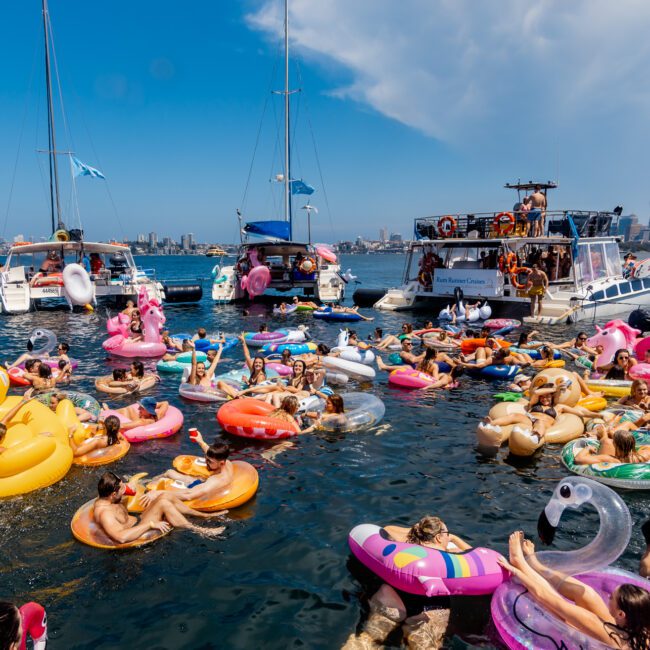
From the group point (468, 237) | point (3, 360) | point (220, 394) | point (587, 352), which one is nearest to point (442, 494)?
point (220, 394)

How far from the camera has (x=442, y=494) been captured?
320 inches

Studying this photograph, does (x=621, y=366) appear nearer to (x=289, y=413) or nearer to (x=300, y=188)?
(x=289, y=413)

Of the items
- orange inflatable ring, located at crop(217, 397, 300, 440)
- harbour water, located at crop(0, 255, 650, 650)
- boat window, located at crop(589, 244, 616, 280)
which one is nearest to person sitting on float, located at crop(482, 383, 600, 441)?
harbour water, located at crop(0, 255, 650, 650)

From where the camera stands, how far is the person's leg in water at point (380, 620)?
16.9ft

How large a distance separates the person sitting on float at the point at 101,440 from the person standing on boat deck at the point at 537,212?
2099cm

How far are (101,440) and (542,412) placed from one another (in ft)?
25.8

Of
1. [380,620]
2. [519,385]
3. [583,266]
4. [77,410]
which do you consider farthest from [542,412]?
[583,266]

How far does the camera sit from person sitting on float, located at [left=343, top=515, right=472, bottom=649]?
5160mm

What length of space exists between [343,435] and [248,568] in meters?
4.41

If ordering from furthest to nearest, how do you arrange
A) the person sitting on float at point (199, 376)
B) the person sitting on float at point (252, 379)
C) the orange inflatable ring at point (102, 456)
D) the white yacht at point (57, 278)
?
the white yacht at point (57, 278) < the person sitting on float at point (199, 376) < the person sitting on float at point (252, 379) < the orange inflatable ring at point (102, 456)

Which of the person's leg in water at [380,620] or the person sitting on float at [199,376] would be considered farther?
the person sitting on float at [199,376]

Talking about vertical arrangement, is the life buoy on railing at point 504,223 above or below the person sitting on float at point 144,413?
above

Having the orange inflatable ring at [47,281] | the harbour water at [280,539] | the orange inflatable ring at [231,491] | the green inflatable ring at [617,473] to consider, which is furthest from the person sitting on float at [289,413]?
the orange inflatable ring at [47,281]

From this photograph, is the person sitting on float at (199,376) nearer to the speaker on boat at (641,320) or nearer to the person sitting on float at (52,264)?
the speaker on boat at (641,320)
